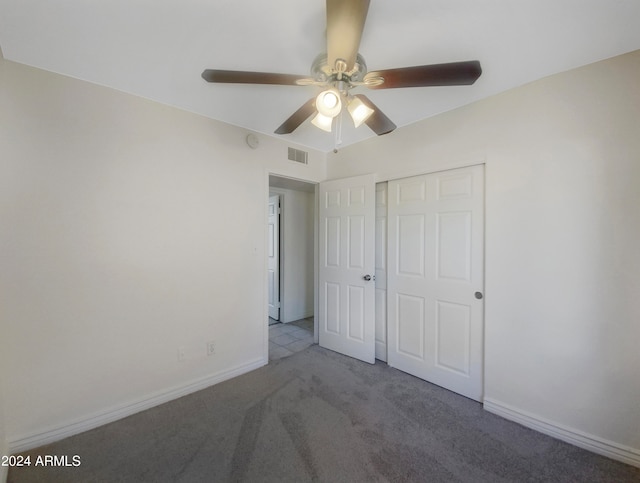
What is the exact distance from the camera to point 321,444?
1.70 meters

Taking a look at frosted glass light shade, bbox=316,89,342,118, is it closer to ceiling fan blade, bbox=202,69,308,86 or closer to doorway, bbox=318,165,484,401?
ceiling fan blade, bbox=202,69,308,86

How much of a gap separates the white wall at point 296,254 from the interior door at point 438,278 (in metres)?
1.88

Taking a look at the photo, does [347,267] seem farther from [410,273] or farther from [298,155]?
[298,155]

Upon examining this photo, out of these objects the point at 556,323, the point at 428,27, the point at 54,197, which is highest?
the point at 428,27

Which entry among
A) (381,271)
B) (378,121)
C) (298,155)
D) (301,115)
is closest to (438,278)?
(381,271)

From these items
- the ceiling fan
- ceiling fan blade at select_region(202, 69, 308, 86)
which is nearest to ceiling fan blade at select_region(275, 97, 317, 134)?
the ceiling fan

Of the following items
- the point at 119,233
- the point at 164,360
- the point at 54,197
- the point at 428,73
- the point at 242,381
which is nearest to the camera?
the point at 428,73

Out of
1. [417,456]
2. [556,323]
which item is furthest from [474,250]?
[417,456]

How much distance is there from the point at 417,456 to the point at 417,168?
2.19 metres

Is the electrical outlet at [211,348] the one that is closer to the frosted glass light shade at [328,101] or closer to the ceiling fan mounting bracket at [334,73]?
the frosted glass light shade at [328,101]

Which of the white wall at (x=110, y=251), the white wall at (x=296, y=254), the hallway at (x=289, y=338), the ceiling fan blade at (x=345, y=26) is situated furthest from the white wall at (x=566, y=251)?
the white wall at (x=296, y=254)

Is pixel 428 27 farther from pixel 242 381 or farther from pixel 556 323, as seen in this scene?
pixel 242 381

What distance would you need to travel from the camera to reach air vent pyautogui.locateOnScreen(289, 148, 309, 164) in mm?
2959

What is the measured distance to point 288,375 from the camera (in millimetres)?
2553
